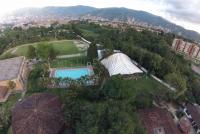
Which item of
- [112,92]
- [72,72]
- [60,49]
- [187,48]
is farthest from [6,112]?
[187,48]

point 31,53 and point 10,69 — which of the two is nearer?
point 10,69

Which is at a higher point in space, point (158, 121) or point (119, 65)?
point (119, 65)

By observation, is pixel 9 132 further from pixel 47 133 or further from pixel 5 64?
pixel 5 64

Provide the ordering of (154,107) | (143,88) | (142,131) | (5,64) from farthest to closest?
1. (5,64)
2. (143,88)
3. (154,107)
4. (142,131)

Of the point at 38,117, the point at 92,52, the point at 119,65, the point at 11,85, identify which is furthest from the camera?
the point at 92,52

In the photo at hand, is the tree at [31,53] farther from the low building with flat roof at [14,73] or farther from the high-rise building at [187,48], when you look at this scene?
the high-rise building at [187,48]

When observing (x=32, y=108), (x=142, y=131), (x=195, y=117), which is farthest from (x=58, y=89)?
(x=195, y=117)

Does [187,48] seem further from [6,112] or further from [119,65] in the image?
[6,112]

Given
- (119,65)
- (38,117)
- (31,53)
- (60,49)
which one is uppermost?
(38,117)
